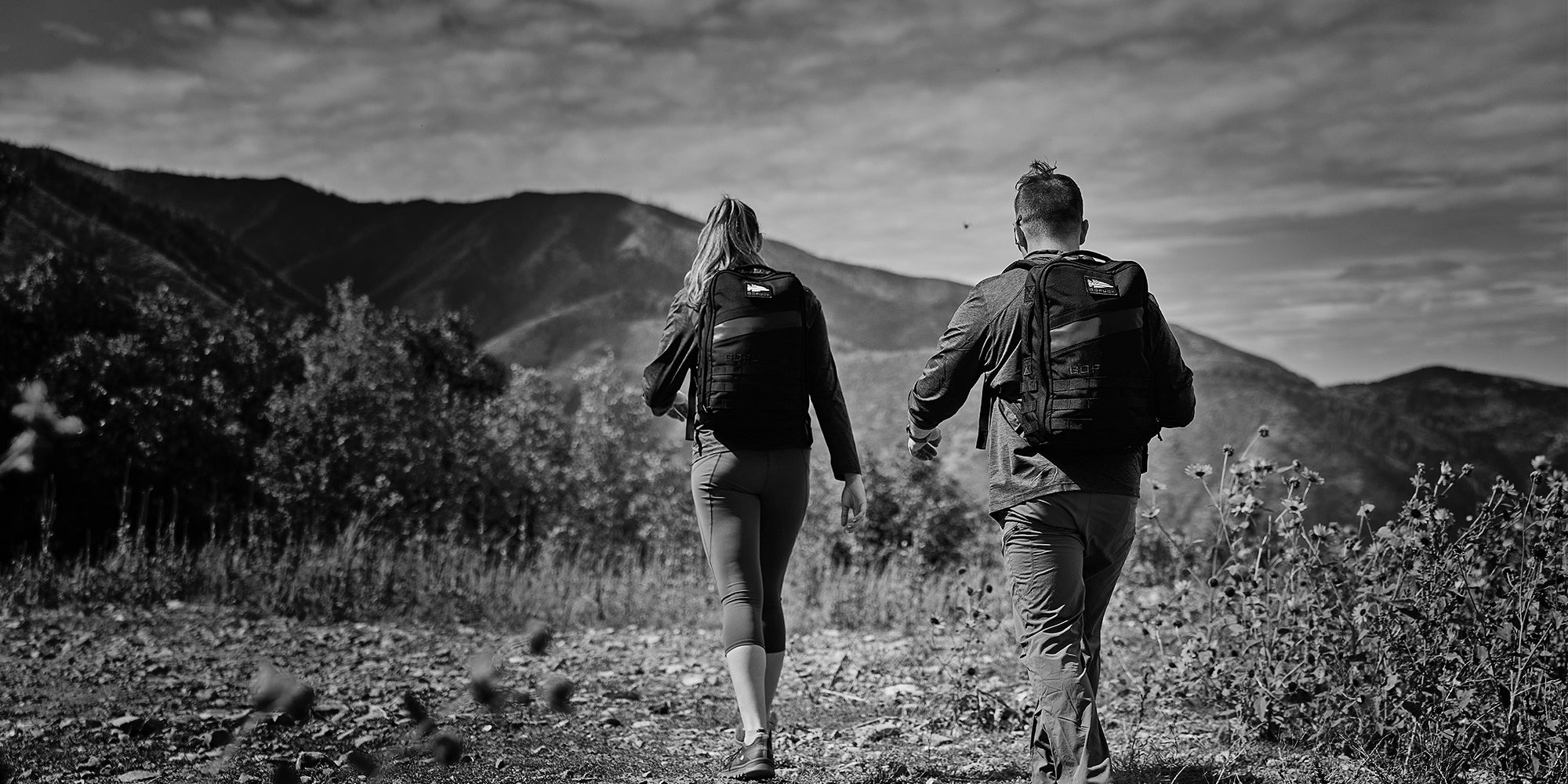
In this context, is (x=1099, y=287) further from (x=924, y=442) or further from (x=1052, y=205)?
(x=924, y=442)

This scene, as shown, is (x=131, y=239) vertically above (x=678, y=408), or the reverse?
(x=131, y=239)

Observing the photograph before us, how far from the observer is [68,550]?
40.2ft

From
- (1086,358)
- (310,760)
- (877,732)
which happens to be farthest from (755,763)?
(310,760)

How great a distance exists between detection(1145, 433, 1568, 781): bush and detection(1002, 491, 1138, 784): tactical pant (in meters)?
1.14

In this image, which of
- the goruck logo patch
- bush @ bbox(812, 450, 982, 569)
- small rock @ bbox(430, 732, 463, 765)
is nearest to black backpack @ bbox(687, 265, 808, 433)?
the goruck logo patch

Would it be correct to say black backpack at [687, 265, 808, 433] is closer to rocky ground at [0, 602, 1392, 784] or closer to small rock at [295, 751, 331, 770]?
rocky ground at [0, 602, 1392, 784]

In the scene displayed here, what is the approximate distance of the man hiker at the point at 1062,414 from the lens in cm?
321

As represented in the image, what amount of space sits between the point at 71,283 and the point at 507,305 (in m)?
38.1

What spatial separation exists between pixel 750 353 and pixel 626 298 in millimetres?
41332

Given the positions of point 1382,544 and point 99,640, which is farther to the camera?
point 99,640

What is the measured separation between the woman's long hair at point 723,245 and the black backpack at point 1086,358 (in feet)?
3.96

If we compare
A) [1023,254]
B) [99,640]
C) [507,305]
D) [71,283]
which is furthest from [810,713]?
[507,305]

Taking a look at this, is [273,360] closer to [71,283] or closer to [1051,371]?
[71,283]

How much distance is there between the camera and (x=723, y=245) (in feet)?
13.1
